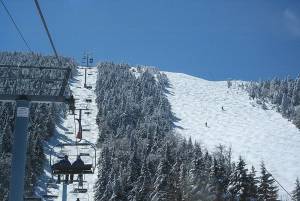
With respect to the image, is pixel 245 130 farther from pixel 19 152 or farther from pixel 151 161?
pixel 19 152

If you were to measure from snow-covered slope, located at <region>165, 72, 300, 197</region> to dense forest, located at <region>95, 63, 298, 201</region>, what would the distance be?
561 cm

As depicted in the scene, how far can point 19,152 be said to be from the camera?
16.6 m

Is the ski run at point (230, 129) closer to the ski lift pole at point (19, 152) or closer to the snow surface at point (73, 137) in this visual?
the snow surface at point (73, 137)

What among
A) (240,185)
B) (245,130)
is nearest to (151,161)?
(240,185)

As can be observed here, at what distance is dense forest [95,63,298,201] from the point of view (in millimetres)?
61875

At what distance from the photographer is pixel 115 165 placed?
90.2m

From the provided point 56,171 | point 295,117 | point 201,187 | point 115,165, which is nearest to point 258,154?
point 295,117

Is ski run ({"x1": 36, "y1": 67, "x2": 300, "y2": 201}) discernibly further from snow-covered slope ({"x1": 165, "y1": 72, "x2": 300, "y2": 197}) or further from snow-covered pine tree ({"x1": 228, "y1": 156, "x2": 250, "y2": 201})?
snow-covered pine tree ({"x1": 228, "y1": 156, "x2": 250, "y2": 201})

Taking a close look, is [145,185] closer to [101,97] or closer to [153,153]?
[153,153]

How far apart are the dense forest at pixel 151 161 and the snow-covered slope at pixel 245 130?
5607 millimetres

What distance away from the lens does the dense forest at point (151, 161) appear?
203 feet

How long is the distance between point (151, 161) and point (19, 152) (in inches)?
3015

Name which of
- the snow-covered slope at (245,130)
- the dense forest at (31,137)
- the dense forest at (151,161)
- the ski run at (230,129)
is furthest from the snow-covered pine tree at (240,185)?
the snow-covered slope at (245,130)

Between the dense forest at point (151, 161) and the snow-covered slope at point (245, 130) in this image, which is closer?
the dense forest at point (151, 161)
